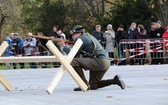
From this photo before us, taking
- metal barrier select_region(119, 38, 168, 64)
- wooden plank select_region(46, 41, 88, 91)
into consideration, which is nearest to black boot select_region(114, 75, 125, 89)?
wooden plank select_region(46, 41, 88, 91)

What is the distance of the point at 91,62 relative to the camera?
13.4 meters

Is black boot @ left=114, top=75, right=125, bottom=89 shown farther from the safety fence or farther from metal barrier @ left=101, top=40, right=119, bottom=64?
metal barrier @ left=101, top=40, right=119, bottom=64

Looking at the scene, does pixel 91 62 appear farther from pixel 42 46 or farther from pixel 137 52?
pixel 137 52

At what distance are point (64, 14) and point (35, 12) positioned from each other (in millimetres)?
8197

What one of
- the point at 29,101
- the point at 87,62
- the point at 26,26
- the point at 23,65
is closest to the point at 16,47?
the point at 23,65

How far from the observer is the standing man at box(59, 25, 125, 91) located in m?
13.3

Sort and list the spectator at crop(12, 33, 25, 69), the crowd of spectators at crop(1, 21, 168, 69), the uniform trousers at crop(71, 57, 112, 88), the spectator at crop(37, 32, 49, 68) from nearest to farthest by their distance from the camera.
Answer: the uniform trousers at crop(71, 57, 112, 88) → the crowd of spectators at crop(1, 21, 168, 69) → the spectator at crop(37, 32, 49, 68) → the spectator at crop(12, 33, 25, 69)

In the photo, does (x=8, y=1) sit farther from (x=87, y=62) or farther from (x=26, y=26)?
(x=87, y=62)

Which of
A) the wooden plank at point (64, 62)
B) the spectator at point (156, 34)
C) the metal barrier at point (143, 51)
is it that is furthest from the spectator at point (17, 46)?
the wooden plank at point (64, 62)

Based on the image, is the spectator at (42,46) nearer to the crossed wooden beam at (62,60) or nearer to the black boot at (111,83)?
the black boot at (111,83)

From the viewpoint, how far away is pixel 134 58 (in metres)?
26.4

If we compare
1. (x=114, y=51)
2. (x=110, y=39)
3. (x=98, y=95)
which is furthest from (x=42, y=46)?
(x=98, y=95)

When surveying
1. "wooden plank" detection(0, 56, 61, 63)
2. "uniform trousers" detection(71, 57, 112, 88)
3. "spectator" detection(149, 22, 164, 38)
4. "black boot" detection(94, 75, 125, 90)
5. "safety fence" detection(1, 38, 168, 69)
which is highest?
"wooden plank" detection(0, 56, 61, 63)

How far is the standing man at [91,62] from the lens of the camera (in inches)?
525
